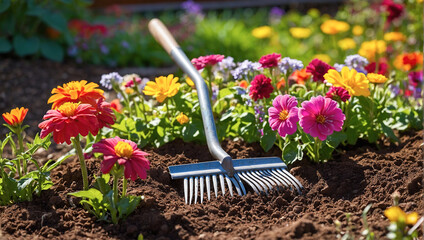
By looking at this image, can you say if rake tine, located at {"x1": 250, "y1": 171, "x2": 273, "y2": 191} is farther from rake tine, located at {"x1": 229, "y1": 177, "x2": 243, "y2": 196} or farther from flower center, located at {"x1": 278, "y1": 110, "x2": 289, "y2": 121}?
flower center, located at {"x1": 278, "y1": 110, "x2": 289, "y2": 121}

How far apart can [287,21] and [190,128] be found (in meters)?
3.66

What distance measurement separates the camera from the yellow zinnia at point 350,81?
103 inches

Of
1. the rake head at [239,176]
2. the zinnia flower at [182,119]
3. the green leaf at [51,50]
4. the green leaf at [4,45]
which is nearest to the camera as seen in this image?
the rake head at [239,176]

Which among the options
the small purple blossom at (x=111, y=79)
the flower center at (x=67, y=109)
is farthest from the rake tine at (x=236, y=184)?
the small purple blossom at (x=111, y=79)

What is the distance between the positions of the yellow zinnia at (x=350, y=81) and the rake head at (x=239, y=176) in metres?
0.47

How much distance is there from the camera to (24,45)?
496 cm

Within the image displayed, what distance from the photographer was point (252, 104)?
305 cm

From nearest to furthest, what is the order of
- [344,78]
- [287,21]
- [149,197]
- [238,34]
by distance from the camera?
[149,197], [344,78], [238,34], [287,21]

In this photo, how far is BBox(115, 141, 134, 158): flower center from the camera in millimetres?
2145

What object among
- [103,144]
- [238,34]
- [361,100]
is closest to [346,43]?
[238,34]

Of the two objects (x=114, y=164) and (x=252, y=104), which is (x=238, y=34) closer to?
(x=252, y=104)

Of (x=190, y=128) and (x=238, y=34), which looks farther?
(x=238, y=34)

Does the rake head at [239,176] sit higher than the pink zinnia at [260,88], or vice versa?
the pink zinnia at [260,88]

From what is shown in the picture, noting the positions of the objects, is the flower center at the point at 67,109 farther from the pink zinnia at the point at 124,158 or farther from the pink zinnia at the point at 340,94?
the pink zinnia at the point at 340,94
